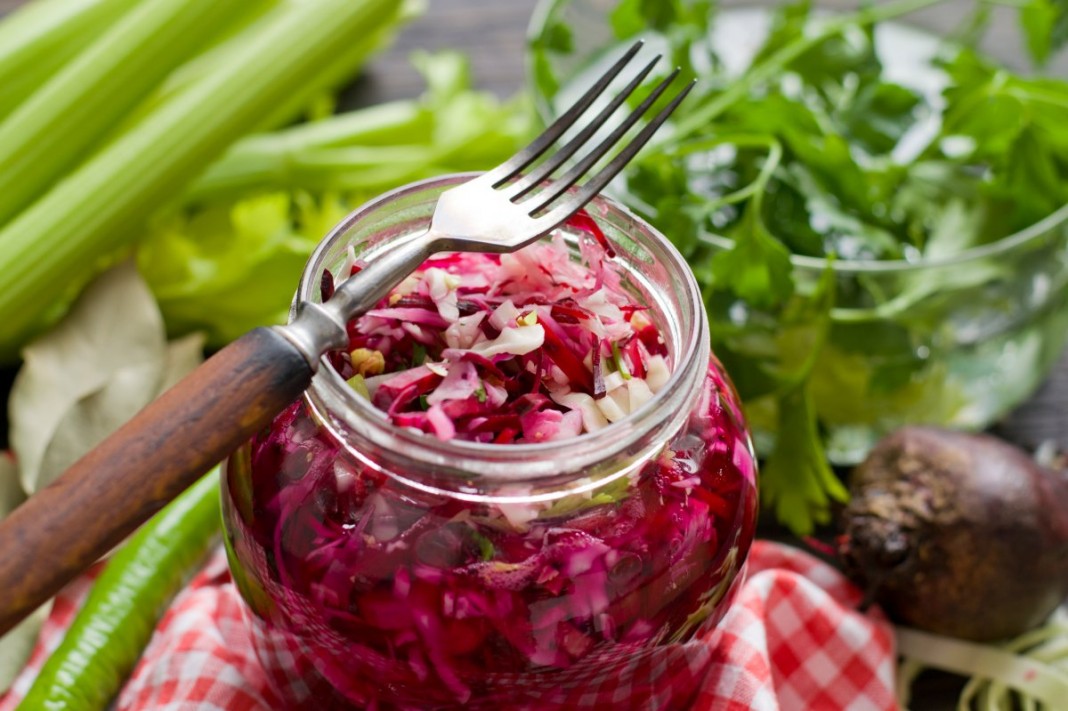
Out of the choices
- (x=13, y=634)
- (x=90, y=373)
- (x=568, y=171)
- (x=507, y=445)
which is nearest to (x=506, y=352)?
(x=507, y=445)

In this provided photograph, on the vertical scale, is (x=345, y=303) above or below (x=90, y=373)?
above

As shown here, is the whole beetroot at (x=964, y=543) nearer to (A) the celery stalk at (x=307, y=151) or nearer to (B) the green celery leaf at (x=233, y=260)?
(B) the green celery leaf at (x=233, y=260)

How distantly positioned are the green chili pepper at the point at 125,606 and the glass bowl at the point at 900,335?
2.45ft

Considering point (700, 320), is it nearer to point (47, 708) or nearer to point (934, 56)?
point (47, 708)

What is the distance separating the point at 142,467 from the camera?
96 centimetres

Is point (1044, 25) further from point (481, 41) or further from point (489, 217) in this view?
point (489, 217)

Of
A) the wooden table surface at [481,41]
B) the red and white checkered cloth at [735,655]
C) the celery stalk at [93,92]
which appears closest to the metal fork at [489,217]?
the red and white checkered cloth at [735,655]

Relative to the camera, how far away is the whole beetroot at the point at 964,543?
155 cm

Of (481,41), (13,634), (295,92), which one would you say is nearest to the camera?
(13,634)

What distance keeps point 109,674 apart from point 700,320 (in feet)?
2.84

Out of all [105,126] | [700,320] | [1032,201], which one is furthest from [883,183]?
[105,126]

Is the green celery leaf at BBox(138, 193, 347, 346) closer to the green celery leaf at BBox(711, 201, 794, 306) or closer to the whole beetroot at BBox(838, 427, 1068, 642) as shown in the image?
the green celery leaf at BBox(711, 201, 794, 306)

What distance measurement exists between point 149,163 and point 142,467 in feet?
3.72

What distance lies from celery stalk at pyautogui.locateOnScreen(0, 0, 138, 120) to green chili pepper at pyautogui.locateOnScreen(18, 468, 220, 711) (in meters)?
0.89
